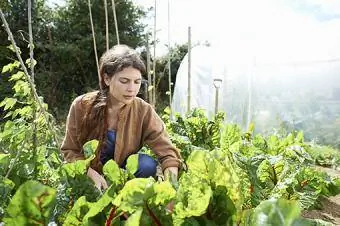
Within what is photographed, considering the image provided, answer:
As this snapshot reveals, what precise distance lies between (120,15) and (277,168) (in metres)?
7.65

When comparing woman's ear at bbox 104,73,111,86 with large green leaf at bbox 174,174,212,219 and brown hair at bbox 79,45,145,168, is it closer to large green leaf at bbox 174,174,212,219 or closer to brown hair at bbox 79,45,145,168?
brown hair at bbox 79,45,145,168

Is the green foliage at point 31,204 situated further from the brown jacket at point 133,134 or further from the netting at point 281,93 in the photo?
the netting at point 281,93

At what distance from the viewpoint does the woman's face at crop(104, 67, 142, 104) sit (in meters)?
1.46

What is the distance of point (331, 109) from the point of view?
3.65m

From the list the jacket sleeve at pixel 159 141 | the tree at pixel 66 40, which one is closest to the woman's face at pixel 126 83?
the jacket sleeve at pixel 159 141

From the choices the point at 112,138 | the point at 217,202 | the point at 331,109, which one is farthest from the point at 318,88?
the point at 217,202

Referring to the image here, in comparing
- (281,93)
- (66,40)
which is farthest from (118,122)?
(66,40)

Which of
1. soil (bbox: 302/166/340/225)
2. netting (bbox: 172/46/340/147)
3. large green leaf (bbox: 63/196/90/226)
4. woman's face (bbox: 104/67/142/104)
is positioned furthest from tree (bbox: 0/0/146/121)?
large green leaf (bbox: 63/196/90/226)

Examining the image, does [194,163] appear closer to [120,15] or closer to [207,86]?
[207,86]

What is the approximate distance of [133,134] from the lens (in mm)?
1604

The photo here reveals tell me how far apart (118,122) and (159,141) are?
0.57ft

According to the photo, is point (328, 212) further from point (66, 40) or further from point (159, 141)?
point (66, 40)

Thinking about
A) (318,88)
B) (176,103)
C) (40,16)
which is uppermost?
(40,16)

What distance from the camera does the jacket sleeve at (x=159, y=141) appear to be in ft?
4.77
